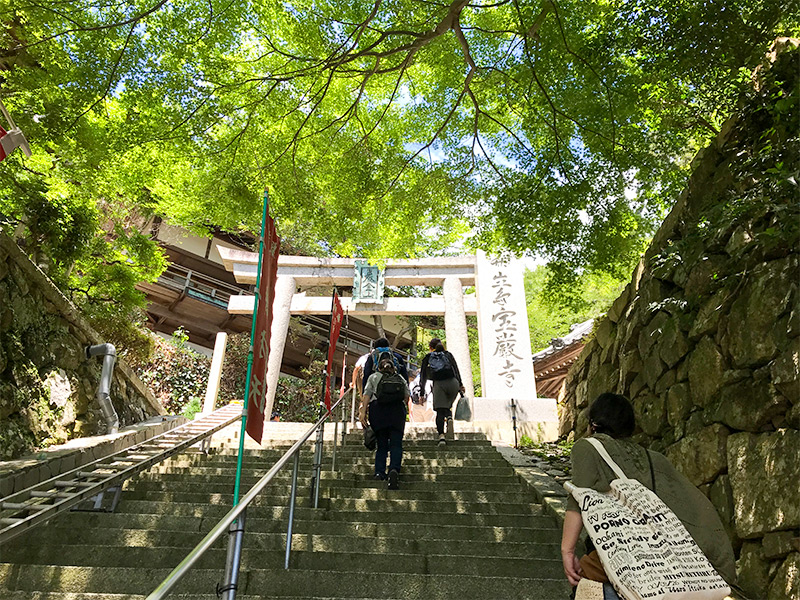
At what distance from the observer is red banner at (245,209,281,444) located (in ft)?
9.79

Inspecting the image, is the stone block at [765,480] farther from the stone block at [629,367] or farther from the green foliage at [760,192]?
the stone block at [629,367]

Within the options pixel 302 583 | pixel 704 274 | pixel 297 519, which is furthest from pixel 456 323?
pixel 302 583

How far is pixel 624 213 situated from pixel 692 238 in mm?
3380

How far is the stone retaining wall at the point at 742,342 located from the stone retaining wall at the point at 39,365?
22.0 ft

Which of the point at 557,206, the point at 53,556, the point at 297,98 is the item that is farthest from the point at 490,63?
the point at 53,556

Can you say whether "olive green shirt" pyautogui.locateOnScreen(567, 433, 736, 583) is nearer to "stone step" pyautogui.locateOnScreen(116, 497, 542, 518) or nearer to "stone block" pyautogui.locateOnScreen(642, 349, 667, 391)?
"stone step" pyautogui.locateOnScreen(116, 497, 542, 518)

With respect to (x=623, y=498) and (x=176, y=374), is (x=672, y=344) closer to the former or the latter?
(x=623, y=498)

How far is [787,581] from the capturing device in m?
2.86

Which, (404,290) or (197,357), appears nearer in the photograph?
(197,357)

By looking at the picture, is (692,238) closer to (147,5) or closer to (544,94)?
(544,94)

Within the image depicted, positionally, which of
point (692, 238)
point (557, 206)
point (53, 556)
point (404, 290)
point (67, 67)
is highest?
point (404, 290)

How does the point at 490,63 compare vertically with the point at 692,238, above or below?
above

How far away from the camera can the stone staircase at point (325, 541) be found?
3.03 m

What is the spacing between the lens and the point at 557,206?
6793 millimetres
